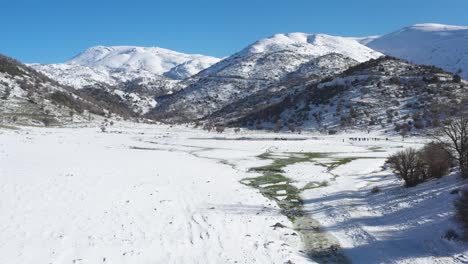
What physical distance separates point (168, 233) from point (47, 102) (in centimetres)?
15375

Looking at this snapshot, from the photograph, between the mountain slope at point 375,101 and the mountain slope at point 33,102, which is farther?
the mountain slope at point 33,102

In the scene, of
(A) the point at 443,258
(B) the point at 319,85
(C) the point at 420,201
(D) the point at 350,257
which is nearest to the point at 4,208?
(D) the point at 350,257

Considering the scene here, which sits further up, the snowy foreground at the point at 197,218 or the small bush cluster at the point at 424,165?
the small bush cluster at the point at 424,165

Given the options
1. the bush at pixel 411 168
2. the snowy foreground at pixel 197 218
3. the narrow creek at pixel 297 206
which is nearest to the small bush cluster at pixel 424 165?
the bush at pixel 411 168

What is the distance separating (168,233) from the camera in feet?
61.3

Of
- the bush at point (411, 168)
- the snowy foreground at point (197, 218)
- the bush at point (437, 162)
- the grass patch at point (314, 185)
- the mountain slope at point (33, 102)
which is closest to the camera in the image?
the snowy foreground at point (197, 218)

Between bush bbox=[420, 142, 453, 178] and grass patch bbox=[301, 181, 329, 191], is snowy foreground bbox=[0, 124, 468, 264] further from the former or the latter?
bush bbox=[420, 142, 453, 178]

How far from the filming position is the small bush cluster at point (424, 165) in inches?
1012

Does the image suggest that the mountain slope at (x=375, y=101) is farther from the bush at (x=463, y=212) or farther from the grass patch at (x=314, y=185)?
the bush at (x=463, y=212)

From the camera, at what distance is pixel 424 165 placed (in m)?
26.7

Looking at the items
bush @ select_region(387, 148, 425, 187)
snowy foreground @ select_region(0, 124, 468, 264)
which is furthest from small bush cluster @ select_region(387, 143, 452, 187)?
snowy foreground @ select_region(0, 124, 468, 264)

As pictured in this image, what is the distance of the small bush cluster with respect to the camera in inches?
Answer: 1012

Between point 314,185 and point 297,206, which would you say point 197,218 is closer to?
point 297,206

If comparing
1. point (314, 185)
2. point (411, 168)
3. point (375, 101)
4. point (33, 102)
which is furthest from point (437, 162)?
point (33, 102)
